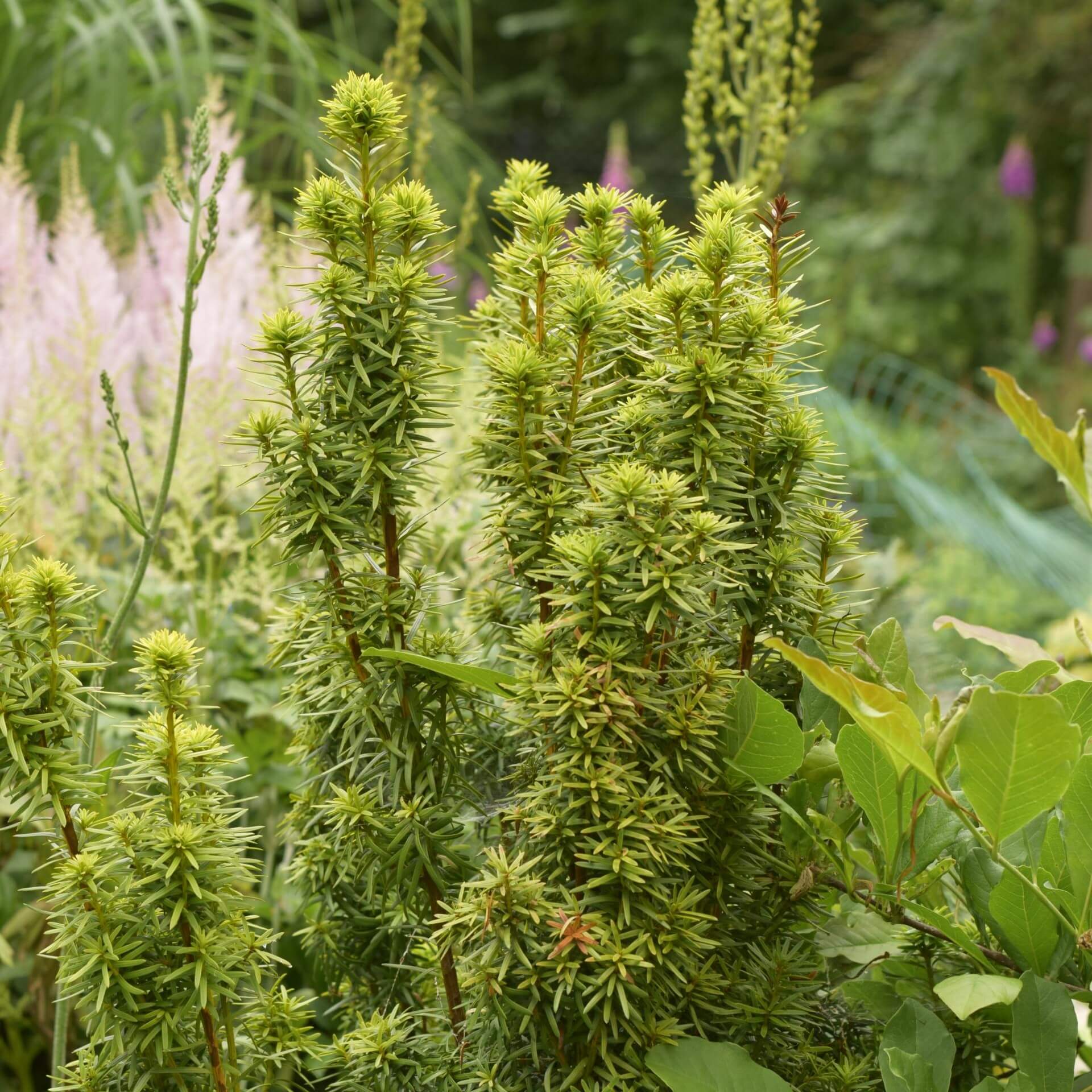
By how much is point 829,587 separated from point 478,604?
0.75 ft

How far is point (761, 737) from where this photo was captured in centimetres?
63

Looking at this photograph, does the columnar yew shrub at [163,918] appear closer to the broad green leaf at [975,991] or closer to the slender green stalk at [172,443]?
the slender green stalk at [172,443]

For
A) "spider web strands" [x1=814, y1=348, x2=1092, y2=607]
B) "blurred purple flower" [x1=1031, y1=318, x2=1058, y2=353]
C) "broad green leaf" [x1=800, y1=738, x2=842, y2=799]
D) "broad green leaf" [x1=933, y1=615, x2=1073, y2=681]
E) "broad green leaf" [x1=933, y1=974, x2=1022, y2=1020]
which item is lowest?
"spider web strands" [x1=814, y1=348, x2=1092, y2=607]

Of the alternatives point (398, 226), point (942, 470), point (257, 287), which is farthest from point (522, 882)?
point (942, 470)

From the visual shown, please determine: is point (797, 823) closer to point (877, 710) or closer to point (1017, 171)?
point (877, 710)

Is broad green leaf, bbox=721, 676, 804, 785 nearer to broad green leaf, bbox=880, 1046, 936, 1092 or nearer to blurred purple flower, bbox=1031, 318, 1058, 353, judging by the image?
broad green leaf, bbox=880, 1046, 936, 1092

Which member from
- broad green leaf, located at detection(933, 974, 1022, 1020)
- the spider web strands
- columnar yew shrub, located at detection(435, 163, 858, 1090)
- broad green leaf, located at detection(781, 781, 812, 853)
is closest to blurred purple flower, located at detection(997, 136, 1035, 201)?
the spider web strands

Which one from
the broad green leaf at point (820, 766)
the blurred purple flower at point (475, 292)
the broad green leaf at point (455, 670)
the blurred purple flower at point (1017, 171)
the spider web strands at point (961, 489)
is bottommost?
the spider web strands at point (961, 489)

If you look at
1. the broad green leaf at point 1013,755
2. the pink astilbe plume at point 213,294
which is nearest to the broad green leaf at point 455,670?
the broad green leaf at point 1013,755

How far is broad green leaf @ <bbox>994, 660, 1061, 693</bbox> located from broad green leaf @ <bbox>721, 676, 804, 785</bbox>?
0.50ft

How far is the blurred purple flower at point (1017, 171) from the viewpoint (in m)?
A: 7.51

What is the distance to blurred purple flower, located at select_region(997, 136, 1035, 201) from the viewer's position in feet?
24.6

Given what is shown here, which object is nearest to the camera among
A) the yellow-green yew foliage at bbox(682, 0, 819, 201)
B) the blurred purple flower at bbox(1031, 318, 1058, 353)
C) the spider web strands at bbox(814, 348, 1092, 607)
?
the yellow-green yew foliage at bbox(682, 0, 819, 201)

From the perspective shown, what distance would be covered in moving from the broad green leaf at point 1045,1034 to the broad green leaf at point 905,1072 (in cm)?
5
